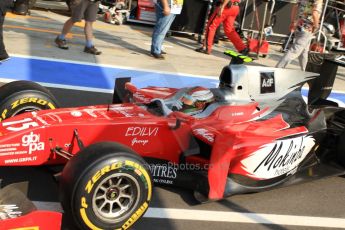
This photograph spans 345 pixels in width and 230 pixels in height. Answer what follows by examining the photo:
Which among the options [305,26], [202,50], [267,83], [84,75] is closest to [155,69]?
[84,75]

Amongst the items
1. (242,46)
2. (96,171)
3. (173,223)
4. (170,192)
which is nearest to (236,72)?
(170,192)

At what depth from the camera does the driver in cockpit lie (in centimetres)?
416

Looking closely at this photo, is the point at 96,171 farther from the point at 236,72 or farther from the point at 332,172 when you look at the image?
the point at 332,172

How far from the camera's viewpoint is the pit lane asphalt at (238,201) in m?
3.61

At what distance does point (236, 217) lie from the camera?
3.78 meters

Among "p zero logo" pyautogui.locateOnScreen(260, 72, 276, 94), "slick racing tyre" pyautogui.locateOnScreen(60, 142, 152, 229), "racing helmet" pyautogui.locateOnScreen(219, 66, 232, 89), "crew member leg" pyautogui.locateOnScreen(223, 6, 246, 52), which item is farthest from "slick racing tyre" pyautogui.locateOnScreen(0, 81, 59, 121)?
"crew member leg" pyautogui.locateOnScreen(223, 6, 246, 52)

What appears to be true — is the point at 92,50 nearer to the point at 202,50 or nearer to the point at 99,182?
the point at 202,50

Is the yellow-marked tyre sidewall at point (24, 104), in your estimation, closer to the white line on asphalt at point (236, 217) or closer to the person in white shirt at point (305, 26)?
the white line on asphalt at point (236, 217)

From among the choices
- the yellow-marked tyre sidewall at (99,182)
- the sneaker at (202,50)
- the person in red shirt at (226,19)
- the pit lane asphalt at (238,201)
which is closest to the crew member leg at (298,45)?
the person in red shirt at (226,19)

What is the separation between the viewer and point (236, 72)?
→ 14.0 ft

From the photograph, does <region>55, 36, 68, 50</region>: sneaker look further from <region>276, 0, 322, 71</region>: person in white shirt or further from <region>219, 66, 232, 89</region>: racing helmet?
<region>219, 66, 232, 89</region>: racing helmet

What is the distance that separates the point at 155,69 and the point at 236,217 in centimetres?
475

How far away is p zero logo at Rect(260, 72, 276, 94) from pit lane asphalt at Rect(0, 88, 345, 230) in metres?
0.89

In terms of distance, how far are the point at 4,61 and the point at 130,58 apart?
230 centimetres
